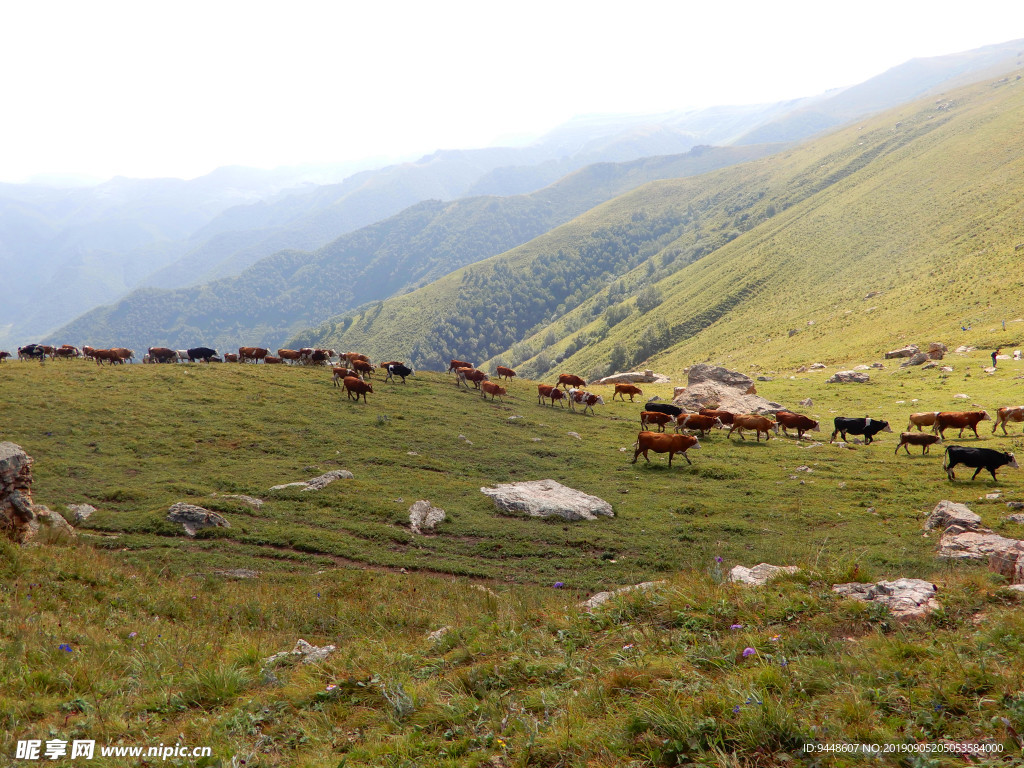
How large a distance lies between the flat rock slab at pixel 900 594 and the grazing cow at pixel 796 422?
2910cm

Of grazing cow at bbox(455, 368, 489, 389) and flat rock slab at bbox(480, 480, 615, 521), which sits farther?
grazing cow at bbox(455, 368, 489, 389)

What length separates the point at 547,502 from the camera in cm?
2195

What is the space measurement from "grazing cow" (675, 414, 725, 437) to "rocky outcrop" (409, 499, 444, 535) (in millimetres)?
19824

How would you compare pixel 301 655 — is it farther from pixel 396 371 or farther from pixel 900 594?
pixel 396 371

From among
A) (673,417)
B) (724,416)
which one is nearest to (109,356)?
(673,417)

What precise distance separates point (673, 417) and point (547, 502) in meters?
17.7

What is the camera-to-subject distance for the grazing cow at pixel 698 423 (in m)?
33.3

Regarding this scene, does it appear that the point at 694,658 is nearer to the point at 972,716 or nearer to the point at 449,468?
the point at 972,716

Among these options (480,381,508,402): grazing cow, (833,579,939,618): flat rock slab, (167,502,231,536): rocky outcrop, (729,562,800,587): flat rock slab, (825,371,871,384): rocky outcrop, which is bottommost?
(825,371,871,384): rocky outcrop

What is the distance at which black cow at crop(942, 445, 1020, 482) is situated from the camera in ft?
72.9

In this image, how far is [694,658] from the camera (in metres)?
6.30

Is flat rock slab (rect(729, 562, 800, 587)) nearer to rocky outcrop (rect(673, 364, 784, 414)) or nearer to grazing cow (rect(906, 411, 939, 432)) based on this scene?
rocky outcrop (rect(673, 364, 784, 414))

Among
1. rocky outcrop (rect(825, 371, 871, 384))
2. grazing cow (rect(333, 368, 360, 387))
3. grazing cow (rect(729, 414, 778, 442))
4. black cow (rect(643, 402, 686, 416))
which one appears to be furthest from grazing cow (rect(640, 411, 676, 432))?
rocky outcrop (rect(825, 371, 871, 384))

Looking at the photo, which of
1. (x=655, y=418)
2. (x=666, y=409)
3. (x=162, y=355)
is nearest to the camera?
(x=655, y=418)
